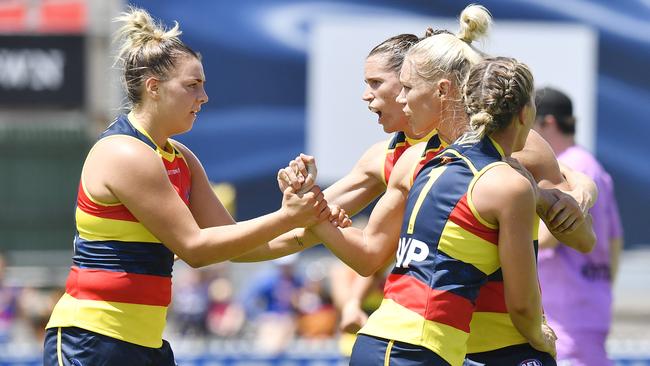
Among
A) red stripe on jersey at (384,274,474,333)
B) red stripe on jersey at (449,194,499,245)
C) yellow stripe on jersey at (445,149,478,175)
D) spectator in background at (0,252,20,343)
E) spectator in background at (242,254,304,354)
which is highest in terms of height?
yellow stripe on jersey at (445,149,478,175)

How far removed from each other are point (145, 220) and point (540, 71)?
973cm

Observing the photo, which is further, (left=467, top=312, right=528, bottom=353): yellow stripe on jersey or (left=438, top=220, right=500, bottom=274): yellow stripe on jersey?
(left=467, top=312, right=528, bottom=353): yellow stripe on jersey

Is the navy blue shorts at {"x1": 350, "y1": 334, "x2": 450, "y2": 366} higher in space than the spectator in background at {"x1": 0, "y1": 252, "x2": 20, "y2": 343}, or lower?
higher

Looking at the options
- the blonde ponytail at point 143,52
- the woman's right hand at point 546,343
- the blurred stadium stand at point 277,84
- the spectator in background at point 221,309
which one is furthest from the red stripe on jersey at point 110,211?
the blurred stadium stand at point 277,84

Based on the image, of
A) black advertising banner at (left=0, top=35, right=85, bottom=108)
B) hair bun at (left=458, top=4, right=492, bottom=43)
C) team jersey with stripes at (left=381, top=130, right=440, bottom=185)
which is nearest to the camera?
hair bun at (left=458, top=4, right=492, bottom=43)

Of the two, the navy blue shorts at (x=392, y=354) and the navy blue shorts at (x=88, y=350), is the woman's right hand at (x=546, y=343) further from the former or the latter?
the navy blue shorts at (x=88, y=350)

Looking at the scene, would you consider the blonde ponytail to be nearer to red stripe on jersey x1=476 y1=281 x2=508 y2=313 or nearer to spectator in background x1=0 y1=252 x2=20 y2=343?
red stripe on jersey x1=476 y1=281 x2=508 y2=313

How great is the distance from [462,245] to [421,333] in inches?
10.3

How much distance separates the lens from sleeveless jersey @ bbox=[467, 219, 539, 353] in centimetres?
331

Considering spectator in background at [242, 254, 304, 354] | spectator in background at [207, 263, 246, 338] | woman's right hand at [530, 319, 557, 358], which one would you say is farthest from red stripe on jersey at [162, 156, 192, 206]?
spectator in background at [207, 263, 246, 338]

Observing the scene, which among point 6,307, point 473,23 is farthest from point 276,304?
→ point 473,23

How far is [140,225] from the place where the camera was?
363 cm

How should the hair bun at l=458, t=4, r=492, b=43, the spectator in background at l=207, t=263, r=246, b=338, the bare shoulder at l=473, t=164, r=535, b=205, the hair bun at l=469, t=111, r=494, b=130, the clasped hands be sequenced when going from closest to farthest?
1. the bare shoulder at l=473, t=164, r=535, b=205
2. the hair bun at l=469, t=111, r=494, b=130
3. the hair bun at l=458, t=4, r=492, b=43
4. the clasped hands
5. the spectator in background at l=207, t=263, r=246, b=338

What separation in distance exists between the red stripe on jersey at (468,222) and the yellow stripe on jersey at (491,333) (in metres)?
0.29
